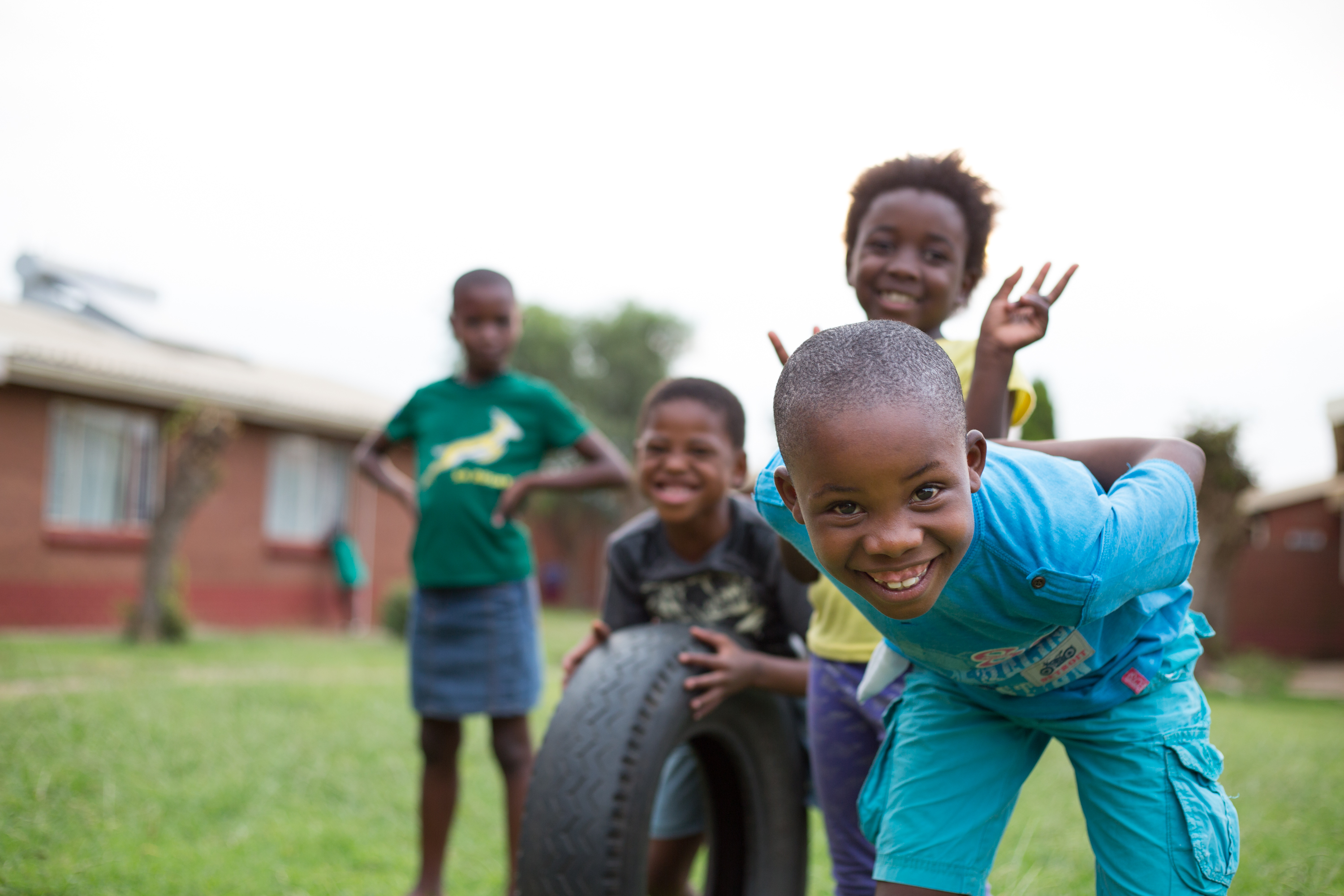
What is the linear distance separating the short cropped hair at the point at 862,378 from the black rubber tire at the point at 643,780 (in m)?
1.05

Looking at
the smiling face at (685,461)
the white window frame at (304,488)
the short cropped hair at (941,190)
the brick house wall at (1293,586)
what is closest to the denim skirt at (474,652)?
the smiling face at (685,461)

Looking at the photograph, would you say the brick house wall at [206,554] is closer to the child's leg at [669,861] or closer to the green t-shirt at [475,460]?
the green t-shirt at [475,460]

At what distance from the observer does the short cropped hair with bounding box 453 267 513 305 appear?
3.73 m

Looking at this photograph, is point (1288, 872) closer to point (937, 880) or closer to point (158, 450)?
point (937, 880)

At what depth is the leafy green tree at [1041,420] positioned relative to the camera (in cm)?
298

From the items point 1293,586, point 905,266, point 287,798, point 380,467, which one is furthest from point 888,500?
point 1293,586

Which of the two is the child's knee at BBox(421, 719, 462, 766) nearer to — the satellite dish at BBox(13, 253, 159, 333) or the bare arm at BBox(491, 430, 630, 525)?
the bare arm at BBox(491, 430, 630, 525)

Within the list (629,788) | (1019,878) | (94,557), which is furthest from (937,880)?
(94,557)

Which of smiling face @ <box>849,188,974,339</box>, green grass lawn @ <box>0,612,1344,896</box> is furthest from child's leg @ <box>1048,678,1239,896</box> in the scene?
green grass lawn @ <box>0,612,1344,896</box>

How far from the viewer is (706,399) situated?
9.59 ft

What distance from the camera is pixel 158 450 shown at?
13008mm

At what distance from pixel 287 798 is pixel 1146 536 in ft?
12.5

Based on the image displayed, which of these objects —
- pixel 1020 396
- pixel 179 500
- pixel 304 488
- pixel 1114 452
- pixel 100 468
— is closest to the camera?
pixel 1114 452

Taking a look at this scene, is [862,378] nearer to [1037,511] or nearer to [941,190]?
[1037,511]
